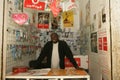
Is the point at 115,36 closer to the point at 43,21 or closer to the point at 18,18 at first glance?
the point at 18,18

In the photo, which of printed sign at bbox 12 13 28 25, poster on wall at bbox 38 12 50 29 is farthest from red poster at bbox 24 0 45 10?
poster on wall at bbox 38 12 50 29

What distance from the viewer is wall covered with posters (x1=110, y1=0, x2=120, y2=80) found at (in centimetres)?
230

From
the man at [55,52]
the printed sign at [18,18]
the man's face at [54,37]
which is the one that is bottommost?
the man at [55,52]

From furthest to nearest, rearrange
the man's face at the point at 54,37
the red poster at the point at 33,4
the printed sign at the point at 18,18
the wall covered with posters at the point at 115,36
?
1. the man's face at the point at 54,37
2. the printed sign at the point at 18,18
3. the red poster at the point at 33,4
4. the wall covered with posters at the point at 115,36

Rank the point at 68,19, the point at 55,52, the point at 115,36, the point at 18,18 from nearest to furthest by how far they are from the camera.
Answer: the point at 115,36, the point at 18,18, the point at 55,52, the point at 68,19

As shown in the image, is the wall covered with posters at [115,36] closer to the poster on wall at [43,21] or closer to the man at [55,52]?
the man at [55,52]

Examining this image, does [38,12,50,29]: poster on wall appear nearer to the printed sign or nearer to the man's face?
the man's face

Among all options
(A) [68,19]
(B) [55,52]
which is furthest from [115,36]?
(A) [68,19]

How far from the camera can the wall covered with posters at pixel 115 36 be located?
2.30m

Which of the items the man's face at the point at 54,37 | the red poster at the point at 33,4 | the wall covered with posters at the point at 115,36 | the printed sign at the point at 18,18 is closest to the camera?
the wall covered with posters at the point at 115,36

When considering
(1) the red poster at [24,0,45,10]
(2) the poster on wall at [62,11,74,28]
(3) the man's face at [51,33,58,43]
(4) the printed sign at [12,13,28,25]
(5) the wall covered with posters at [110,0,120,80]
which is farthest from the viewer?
(2) the poster on wall at [62,11,74,28]

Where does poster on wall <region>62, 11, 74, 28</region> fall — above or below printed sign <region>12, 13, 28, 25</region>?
above

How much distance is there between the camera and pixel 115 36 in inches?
91.7

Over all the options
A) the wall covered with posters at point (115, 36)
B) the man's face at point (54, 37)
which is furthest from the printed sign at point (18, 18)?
the wall covered with posters at point (115, 36)
